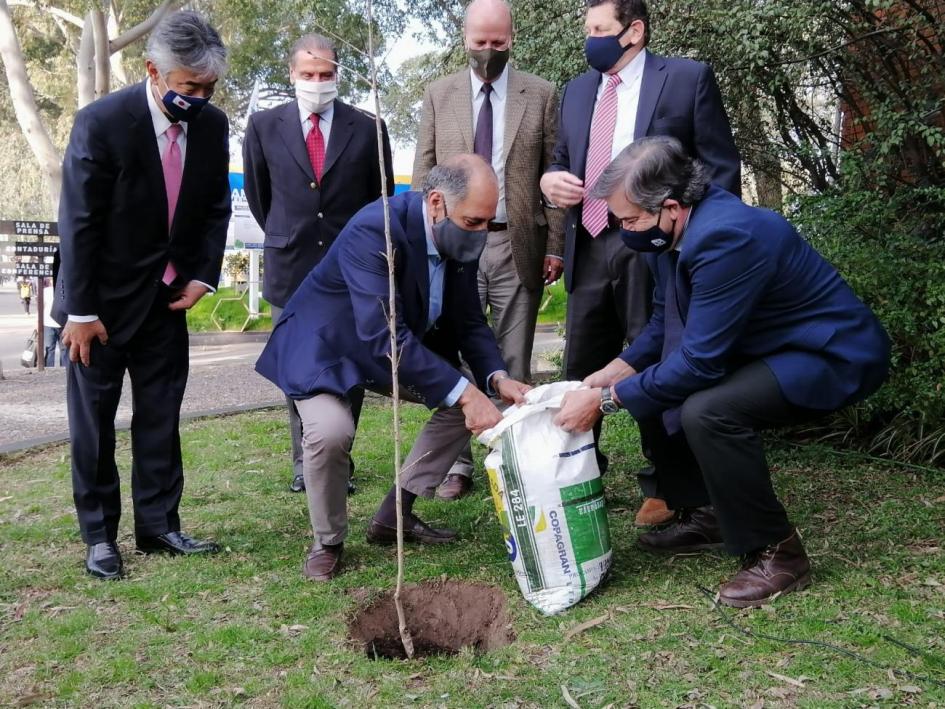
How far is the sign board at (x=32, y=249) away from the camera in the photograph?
43.5ft

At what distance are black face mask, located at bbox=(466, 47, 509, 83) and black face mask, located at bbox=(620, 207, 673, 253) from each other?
1.73 meters

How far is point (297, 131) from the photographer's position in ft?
17.2

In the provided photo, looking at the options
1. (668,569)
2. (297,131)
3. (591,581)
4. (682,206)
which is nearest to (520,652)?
(591,581)

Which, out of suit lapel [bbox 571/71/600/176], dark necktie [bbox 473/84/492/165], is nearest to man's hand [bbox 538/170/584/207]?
suit lapel [bbox 571/71/600/176]

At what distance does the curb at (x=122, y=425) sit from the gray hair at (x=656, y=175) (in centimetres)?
499

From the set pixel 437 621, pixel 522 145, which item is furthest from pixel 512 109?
pixel 437 621

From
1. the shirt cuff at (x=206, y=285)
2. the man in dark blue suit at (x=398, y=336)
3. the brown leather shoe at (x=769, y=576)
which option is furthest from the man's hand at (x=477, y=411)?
the shirt cuff at (x=206, y=285)

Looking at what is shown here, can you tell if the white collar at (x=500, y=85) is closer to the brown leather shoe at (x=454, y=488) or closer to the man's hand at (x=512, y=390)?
the man's hand at (x=512, y=390)

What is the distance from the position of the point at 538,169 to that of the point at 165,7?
1403cm

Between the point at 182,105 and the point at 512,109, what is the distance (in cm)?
171

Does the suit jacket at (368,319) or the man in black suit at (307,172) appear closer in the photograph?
the suit jacket at (368,319)

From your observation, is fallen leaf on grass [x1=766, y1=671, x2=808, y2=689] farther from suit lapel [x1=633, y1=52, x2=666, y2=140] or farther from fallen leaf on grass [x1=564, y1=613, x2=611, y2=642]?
suit lapel [x1=633, y1=52, x2=666, y2=140]

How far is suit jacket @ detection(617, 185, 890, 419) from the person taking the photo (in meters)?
3.27

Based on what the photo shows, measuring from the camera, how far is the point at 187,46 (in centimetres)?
373
